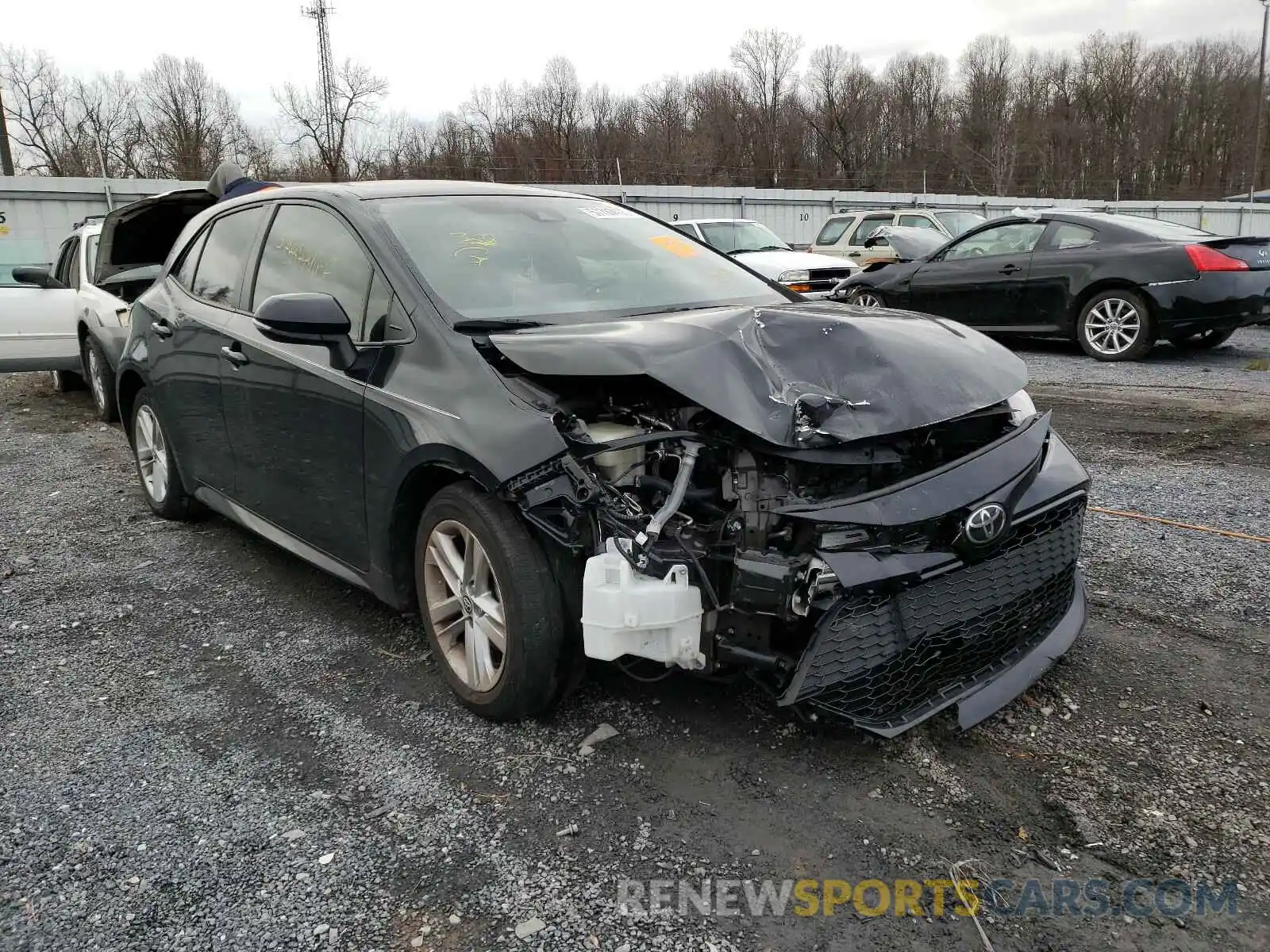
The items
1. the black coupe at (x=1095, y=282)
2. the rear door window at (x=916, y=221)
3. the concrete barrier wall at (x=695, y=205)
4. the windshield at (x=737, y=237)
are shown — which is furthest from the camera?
the concrete barrier wall at (x=695, y=205)

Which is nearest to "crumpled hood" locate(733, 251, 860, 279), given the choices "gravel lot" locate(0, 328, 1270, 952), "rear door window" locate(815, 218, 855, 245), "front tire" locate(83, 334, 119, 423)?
"rear door window" locate(815, 218, 855, 245)

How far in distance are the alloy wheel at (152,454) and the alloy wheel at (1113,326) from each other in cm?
861

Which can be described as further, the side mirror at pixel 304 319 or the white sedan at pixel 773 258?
the white sedan at pixel 773 258

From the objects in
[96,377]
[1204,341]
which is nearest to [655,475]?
[96,377]

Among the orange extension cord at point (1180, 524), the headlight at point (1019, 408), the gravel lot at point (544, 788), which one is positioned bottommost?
the gravel lot at point (544, 788)

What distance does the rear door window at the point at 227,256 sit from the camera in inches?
161

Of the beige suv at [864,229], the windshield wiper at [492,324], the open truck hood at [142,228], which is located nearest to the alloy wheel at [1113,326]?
the beige suv at [864,229]

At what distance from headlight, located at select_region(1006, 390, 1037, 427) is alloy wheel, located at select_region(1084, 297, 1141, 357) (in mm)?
7195

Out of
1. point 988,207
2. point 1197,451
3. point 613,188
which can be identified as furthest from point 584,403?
point 988,207

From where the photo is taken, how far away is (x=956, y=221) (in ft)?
58.0

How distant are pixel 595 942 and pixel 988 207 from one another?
29542mm

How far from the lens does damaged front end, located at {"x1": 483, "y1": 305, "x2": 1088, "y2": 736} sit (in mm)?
2416

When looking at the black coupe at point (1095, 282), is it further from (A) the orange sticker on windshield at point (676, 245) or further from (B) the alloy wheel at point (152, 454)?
(B) the alloy wheel at point (152, 454)

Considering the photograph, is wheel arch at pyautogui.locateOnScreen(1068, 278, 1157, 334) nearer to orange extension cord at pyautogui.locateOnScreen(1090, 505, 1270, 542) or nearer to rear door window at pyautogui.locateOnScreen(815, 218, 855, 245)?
orange extension cord at pyautogui.locateOnScreen(1090, 505, 1270, 542)
